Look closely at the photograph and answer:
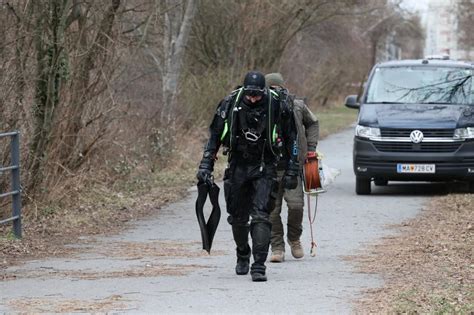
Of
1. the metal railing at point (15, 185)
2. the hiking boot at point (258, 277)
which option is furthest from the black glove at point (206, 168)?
the metal railing at point (15, 185)

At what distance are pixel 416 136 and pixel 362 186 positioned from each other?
4.37 feet

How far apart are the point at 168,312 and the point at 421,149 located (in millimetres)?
9848

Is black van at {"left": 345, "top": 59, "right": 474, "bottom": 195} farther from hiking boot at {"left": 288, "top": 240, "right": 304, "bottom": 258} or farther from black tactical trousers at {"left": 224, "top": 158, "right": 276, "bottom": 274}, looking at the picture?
black tactical trousers at {"left": 224, "top": 158, "right": 276, "bottom": 274}

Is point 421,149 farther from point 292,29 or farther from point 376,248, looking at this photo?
point 292,29

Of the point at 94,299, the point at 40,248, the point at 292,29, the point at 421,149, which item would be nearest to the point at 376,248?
the point at 40,248

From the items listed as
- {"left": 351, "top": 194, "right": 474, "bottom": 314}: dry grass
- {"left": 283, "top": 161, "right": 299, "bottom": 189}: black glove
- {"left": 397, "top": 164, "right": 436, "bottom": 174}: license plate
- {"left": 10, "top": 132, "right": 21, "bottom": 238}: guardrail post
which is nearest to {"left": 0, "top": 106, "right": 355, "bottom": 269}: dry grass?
{"left": 10, "top": 132, "right": 21, "bottom": 238}: guardrail post

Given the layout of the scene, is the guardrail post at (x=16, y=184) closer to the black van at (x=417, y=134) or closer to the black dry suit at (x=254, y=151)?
the black dry suit at (x=254, y=151)

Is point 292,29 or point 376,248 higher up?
point 292,29

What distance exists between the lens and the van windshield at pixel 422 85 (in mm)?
18219

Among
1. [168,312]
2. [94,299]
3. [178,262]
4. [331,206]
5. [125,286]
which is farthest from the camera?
[331,206]

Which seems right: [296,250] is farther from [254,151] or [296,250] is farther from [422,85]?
[422,85]

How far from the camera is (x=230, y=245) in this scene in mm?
12484

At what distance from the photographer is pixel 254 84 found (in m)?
9.50

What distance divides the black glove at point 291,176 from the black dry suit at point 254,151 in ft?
0.14
